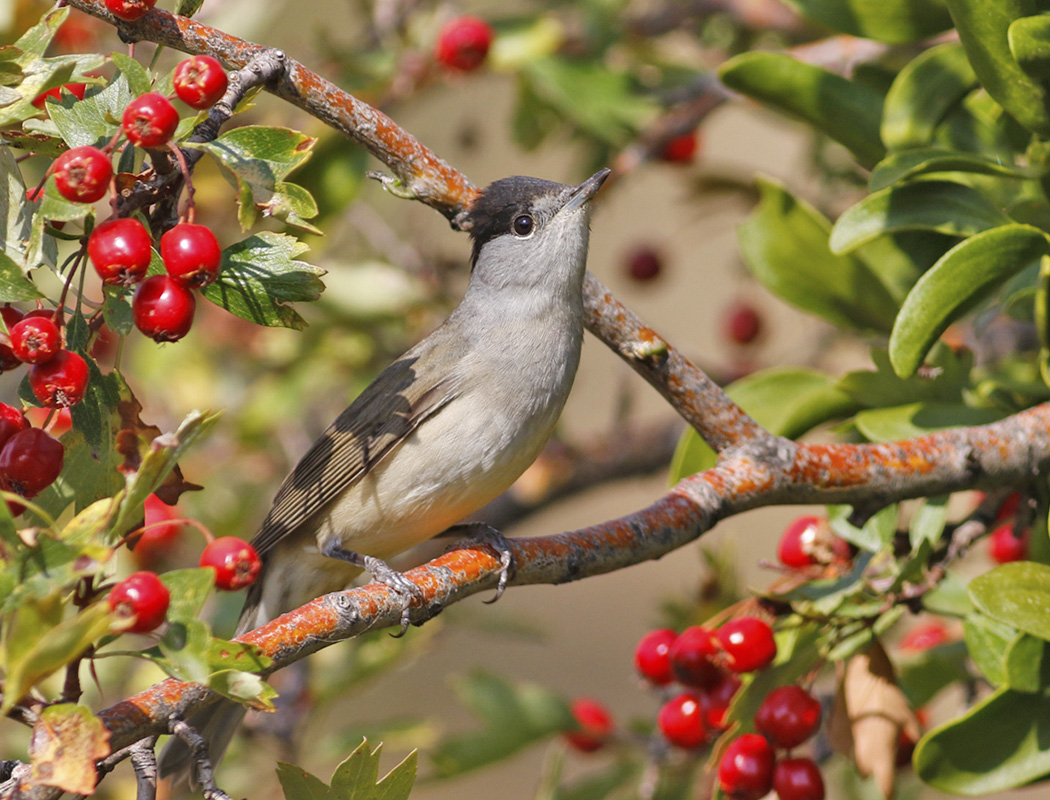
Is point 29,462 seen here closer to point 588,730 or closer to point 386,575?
point 386,575

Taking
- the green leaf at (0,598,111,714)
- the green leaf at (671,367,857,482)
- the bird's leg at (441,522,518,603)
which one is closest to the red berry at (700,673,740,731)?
the green leaf at (671,367,857,482)

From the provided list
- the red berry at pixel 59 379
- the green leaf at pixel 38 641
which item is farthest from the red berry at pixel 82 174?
the green leaf at pixel 38 641

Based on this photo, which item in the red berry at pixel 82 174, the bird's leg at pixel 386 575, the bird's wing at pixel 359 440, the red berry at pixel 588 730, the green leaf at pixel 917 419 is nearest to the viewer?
the red berry at pixel 82 174

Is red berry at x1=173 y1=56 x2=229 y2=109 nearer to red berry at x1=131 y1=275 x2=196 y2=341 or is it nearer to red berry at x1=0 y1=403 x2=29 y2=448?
red berry at x1=131 y1=275 x2=196 y2=341

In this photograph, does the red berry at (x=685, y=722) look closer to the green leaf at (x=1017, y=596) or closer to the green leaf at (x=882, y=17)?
the green leaf at (x=1017, y=596)

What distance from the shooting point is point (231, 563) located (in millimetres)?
1619

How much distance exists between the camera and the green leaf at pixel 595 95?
3.73 metres

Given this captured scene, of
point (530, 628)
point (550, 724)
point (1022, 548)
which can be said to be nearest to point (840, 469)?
point (1022, 548)

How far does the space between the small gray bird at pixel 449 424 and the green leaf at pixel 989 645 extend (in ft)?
3.92

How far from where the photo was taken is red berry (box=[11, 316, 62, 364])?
1.56 meters

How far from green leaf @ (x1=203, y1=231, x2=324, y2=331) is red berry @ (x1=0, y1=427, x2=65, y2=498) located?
359 millimetres

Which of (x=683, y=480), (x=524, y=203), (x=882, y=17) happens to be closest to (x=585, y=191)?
(x=524, y=203)

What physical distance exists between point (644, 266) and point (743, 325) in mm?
612

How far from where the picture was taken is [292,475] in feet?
10.8
